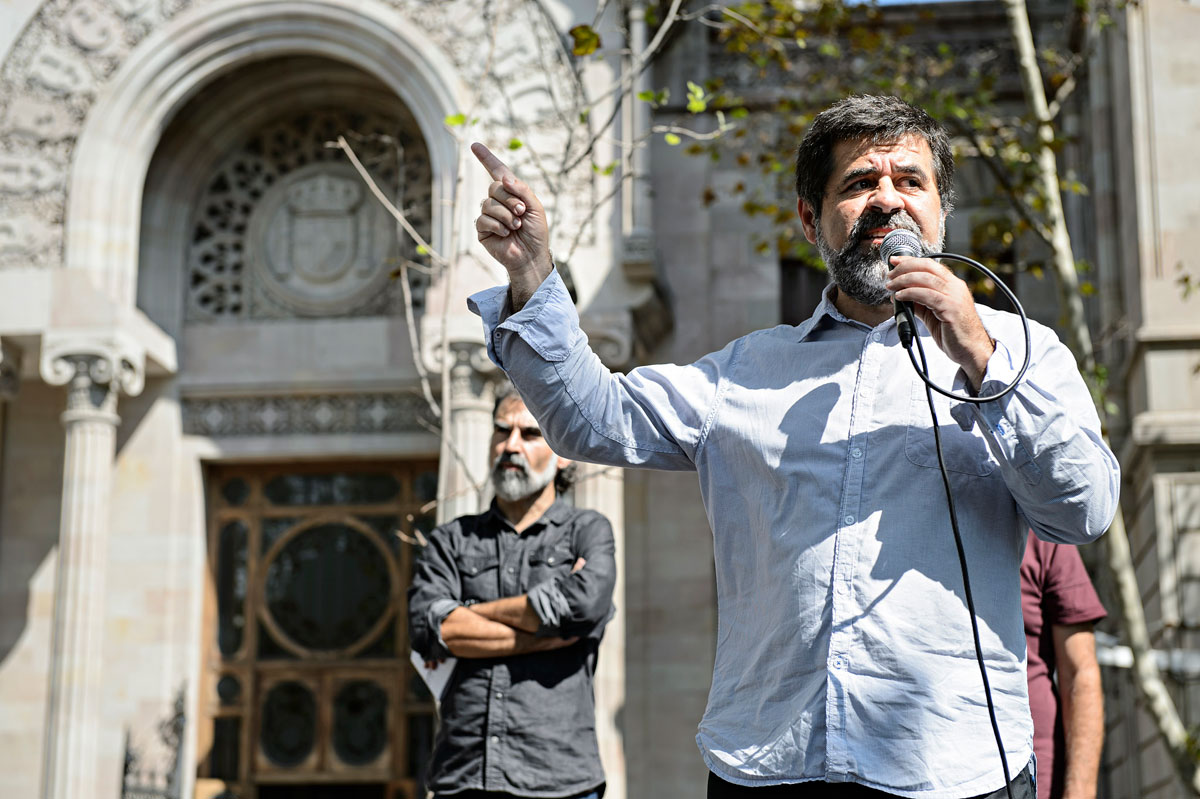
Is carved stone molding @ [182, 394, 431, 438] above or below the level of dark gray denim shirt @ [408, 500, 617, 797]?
above

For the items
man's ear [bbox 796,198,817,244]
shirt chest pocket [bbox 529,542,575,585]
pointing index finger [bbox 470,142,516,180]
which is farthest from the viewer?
shirt chest pocket [bbox 529,542,575,585]

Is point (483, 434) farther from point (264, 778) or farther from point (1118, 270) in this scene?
point (1118, 270)

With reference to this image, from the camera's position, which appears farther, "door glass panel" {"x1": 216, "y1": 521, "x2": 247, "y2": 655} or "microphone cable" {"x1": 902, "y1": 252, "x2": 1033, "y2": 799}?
Result: "door glass panel" {"x1": 216, "y1": 521, "x2": 247, "y2": 655}

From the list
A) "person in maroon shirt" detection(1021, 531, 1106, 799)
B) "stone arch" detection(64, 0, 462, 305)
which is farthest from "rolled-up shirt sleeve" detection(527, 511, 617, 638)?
"stone arch" detection(64, 0, 462, 305)

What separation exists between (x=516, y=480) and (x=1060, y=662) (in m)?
1.86

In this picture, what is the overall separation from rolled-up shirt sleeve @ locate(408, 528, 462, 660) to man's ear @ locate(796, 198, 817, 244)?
242 cm

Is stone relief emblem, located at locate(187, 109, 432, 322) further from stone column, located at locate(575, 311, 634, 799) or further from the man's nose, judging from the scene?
the man's nose

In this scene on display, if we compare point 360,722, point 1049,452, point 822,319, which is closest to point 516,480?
point 822,319

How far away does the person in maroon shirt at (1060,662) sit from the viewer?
415 cm

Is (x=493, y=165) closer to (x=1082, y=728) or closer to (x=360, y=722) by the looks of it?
(x=1082, y=728)

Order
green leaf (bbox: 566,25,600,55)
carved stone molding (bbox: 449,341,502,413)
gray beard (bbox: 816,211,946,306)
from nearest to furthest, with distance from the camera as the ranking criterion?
1. gray beard (bbox: 816,211,946,306)
2. green leaf (bbox: 566,25,600,55)
3. carved stone molding (bbox: 449,341,502,413)

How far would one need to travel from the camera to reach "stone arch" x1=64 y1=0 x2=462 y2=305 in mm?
11797

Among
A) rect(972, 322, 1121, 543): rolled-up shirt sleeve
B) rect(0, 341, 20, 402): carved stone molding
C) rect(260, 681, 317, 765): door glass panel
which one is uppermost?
rect(0, 341, 20, 402): carved stone molding

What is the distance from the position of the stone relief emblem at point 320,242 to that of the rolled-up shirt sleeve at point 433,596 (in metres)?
8.14
